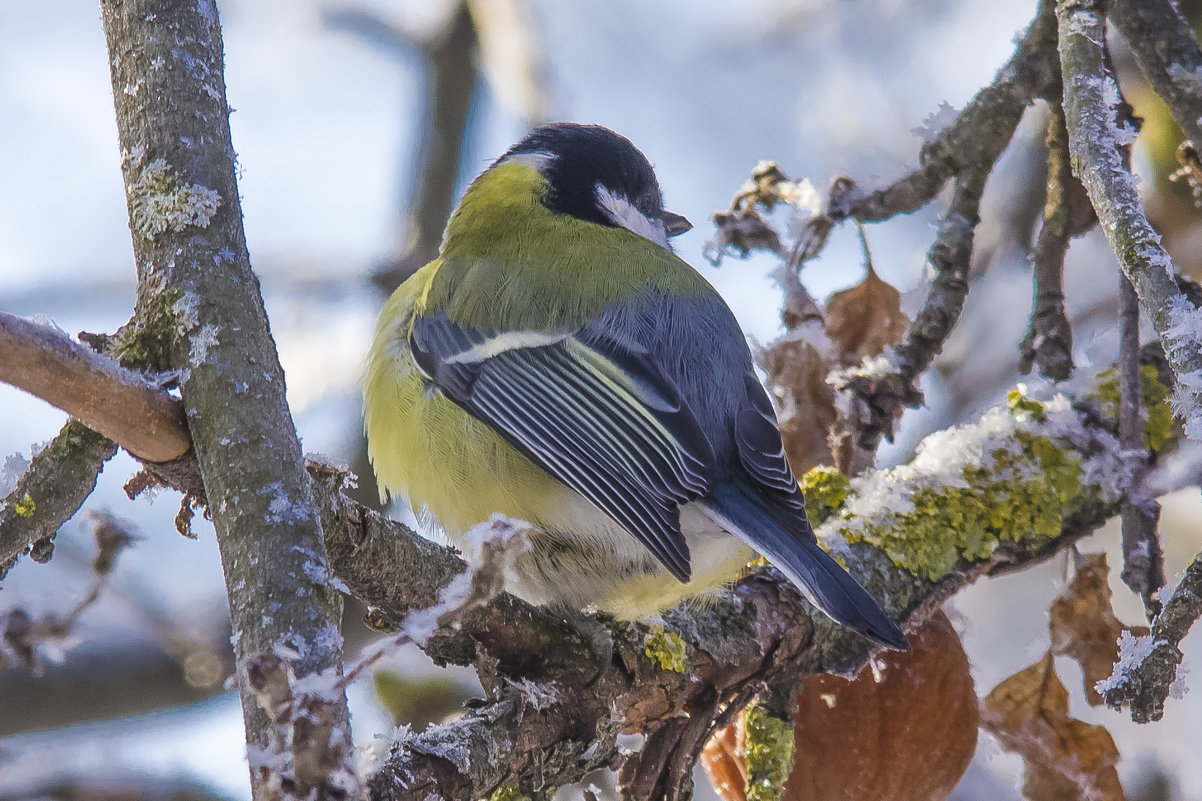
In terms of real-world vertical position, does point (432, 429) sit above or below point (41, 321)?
above

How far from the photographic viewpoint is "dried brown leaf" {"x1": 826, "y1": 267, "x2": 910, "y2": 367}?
2016 mm

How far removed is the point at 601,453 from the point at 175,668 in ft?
4.29

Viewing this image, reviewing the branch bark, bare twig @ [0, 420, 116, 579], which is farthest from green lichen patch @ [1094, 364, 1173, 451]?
bare twig @ [0, 420, 116, 579]

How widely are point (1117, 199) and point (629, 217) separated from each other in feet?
3.81

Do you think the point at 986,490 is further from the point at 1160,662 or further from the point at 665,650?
the point at 1160,662

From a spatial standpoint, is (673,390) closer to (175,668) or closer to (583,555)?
(583,555)

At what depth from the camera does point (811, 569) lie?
4.38 ft

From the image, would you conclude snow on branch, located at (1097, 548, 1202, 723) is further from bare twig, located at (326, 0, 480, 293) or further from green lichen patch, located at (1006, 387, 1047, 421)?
bare twig, located at (326, 0, 480, 293)

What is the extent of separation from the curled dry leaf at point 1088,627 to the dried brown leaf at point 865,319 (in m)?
0.54

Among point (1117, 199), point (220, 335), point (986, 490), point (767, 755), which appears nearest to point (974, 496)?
point (986, 490)

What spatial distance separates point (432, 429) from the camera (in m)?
1.60

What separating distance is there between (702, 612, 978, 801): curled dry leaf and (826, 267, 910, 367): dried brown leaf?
0.59 meters

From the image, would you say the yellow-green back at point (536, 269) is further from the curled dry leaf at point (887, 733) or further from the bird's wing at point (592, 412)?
the curled dry leaf at point (887, 733)

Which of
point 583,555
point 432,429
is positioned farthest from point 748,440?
point 432,429
